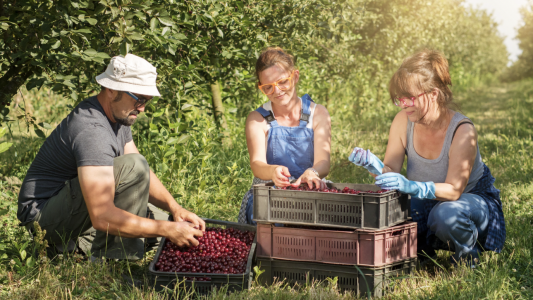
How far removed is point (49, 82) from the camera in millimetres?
3502

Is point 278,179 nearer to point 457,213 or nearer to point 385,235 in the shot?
point 385,235

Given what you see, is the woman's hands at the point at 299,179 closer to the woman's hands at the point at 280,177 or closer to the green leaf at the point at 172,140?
the woman's hands at the point at 280,177

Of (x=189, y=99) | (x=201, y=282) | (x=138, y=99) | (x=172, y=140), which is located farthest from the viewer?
(x=189, y=99)

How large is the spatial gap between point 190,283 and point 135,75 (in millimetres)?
1348

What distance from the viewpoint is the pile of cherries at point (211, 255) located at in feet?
9.44

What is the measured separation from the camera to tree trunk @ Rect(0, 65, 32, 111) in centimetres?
436

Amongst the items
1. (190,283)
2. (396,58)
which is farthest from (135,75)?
(396,58)

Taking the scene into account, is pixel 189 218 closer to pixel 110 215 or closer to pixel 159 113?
pixel 110 215

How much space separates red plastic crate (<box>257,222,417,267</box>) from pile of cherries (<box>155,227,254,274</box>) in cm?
16

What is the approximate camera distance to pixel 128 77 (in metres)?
3.08

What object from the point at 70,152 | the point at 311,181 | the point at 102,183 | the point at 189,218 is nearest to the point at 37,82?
the point at 70,152

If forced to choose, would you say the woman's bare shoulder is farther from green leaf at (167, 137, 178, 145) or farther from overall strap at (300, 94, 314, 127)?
green leaf at (167, 137, 178, 145)

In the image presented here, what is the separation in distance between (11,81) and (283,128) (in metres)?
2.64

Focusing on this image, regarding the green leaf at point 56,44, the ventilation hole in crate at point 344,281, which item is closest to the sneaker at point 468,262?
the ventilation hole in crate at point 344,281
